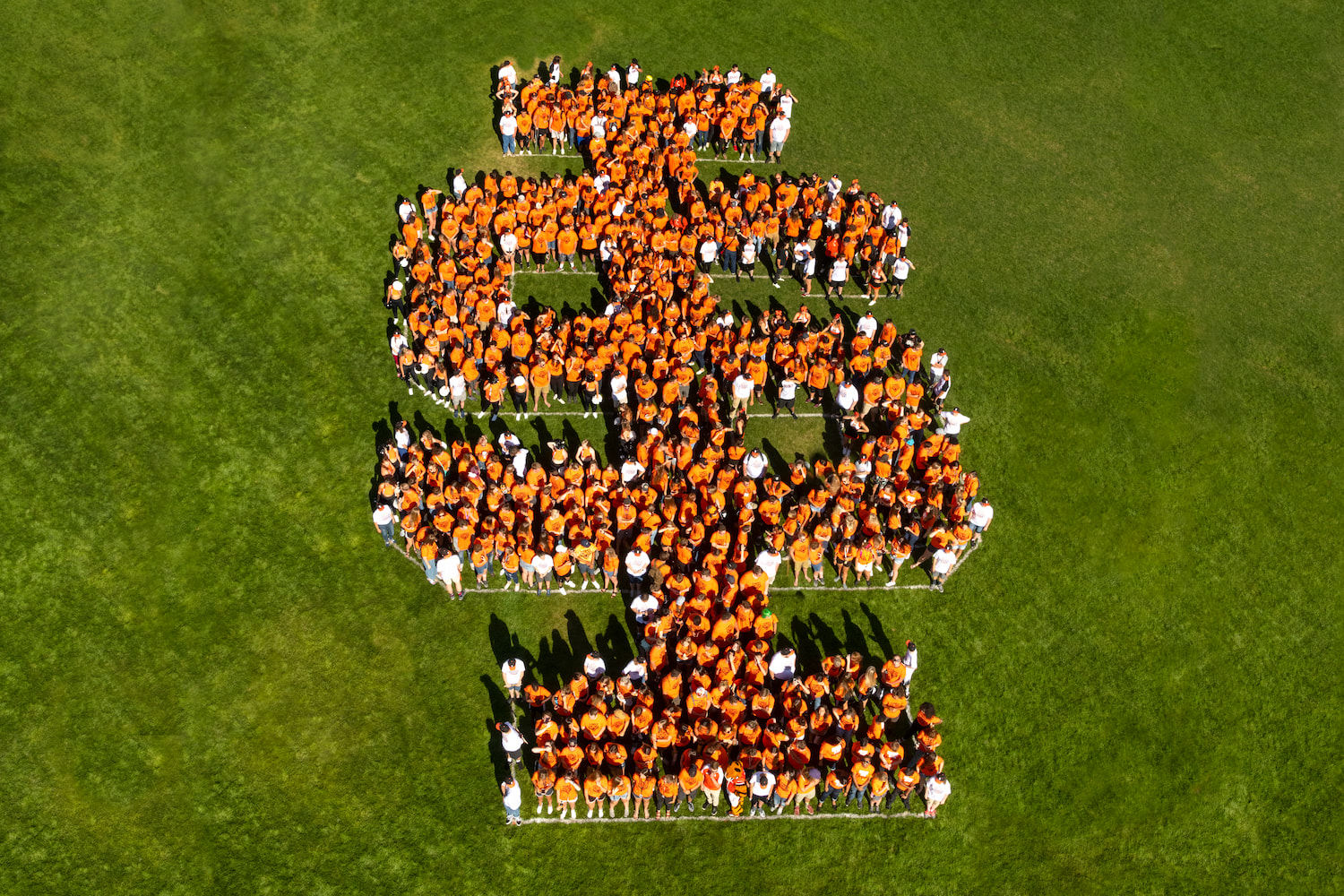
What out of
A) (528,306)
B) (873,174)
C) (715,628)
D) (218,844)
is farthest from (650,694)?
(873,174)

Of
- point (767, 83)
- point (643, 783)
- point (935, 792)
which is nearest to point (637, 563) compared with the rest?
point (643, 783)

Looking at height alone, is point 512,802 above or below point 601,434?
below

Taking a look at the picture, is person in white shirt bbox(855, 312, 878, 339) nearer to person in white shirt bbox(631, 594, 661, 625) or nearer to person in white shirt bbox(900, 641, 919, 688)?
person in white shirt bbox(900, 641, 919, 688)

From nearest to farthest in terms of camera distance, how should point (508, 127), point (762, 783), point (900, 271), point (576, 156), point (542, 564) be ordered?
point (762, 783), point (542, 564), point (900, 271), point (508, 127), point (576, 156)

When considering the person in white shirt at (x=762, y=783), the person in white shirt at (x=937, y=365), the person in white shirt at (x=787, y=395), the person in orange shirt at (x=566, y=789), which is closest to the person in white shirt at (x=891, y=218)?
the person in white shirt at (x=937, y=365)

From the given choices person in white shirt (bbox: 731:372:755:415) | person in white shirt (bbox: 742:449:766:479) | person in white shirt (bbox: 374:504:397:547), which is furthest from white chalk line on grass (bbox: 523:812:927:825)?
person in white shirt (bbox: 731:372:755:415)

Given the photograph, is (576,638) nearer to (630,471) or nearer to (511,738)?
(511,738)

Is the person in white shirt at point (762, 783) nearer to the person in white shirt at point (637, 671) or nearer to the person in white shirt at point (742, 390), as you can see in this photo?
the person in white shirt at point (637, 671)
